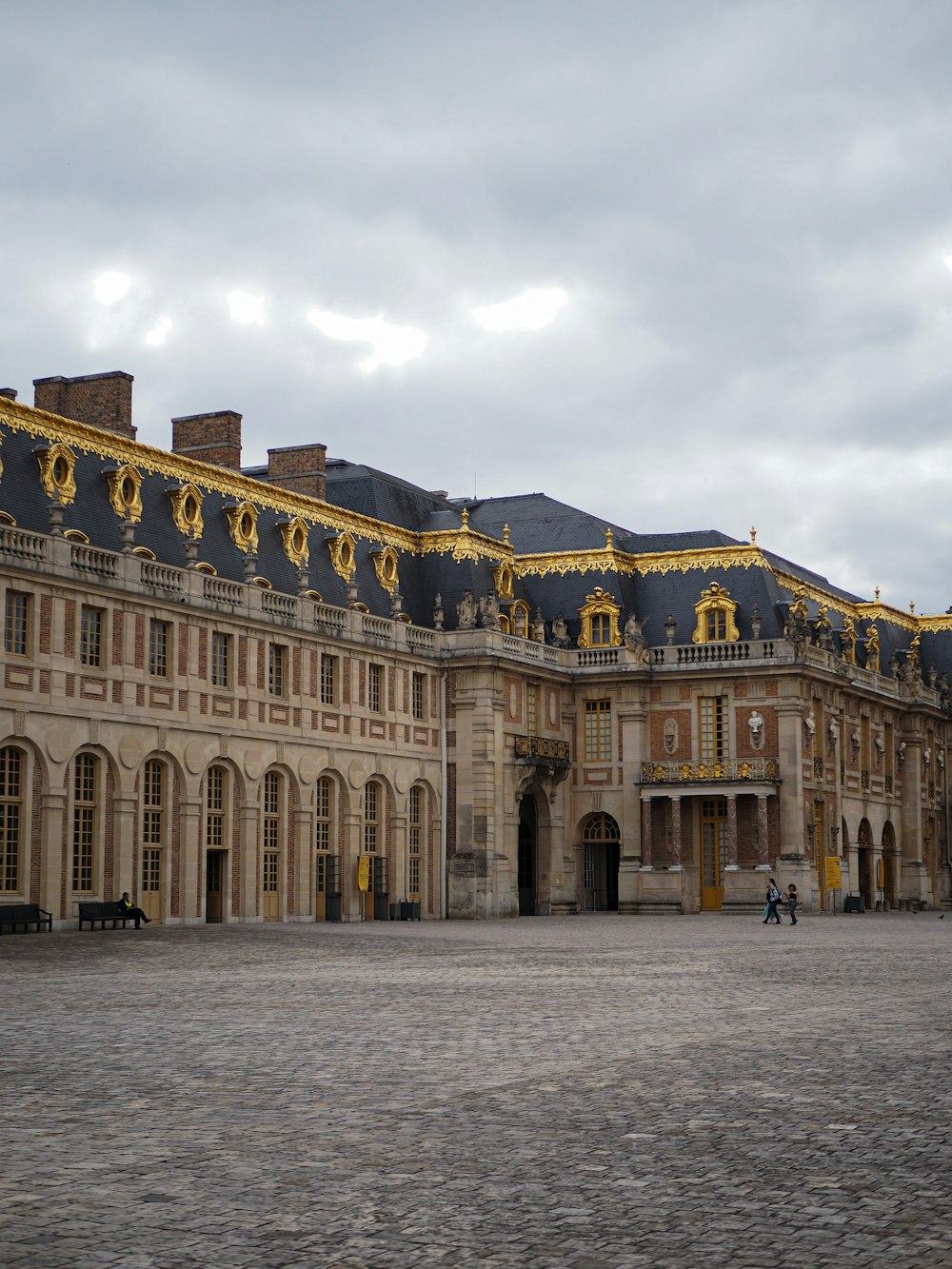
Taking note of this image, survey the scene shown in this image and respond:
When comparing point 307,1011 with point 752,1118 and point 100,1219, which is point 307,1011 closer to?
point 752,1118

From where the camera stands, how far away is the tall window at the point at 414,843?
5972cm

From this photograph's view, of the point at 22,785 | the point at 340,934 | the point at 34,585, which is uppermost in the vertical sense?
the point at 34,585

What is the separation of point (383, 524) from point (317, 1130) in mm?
51229

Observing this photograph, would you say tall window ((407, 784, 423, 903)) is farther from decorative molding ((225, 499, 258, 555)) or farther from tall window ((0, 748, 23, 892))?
tall window ((0, 748, 23, 892))

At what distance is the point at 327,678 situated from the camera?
55781 mm

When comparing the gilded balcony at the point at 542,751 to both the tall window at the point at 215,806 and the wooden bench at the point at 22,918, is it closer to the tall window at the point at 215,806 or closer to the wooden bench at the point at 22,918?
the tall window at the point at 215,806

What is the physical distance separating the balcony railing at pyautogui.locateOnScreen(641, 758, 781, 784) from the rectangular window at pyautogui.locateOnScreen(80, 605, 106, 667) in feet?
87.4

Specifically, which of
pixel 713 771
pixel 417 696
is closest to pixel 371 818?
pixel 417 696

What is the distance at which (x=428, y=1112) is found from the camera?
493 inches

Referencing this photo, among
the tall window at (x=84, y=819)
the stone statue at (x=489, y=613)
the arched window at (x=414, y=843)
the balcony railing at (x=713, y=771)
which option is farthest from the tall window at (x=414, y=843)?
the tall window at (x=84, y=819)

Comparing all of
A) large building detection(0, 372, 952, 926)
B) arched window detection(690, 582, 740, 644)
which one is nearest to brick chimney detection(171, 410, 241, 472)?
large building detection(0, 372, 952, 926)

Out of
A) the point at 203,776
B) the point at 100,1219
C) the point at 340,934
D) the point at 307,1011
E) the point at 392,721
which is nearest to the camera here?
the point at 100,1219

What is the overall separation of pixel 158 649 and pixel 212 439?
12.1m

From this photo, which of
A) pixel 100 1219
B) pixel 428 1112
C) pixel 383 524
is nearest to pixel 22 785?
pixel 383 524
